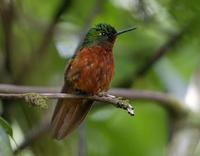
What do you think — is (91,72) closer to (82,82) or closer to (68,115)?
(82,82)

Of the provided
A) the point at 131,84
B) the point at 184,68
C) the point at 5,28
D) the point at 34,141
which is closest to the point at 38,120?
the point at 34,141

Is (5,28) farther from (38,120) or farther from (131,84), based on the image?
(131,84)

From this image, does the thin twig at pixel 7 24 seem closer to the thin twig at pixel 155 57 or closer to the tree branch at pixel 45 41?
the tree branch at pixel 45 41

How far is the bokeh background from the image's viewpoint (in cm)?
409

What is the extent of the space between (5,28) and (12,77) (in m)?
0.38

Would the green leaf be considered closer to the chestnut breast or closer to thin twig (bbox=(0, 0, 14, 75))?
the chestnut breast

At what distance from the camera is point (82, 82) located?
3.08 m

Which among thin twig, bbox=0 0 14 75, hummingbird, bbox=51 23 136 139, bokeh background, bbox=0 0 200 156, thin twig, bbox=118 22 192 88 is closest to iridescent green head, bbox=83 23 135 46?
hummingbird, bbox=51 23 136 139

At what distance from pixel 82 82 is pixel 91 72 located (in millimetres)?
84

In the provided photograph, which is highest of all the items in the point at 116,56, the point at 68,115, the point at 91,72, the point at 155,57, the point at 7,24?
the point at 116,56

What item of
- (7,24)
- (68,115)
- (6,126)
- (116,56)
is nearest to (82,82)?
(68,115)

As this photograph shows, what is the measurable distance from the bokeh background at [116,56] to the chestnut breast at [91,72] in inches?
30.7

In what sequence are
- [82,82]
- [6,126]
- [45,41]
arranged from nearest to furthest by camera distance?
1. [6,126]
2. [82,82]
3. [45,41]

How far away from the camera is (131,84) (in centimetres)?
474
